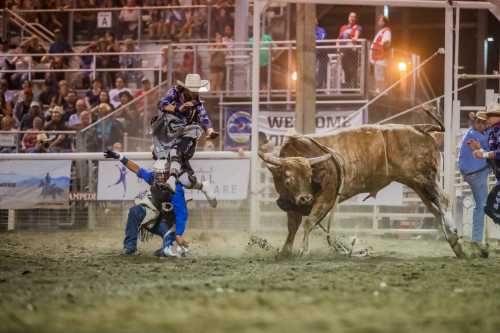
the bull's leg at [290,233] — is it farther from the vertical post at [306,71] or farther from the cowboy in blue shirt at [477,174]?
the vertical post at [306,71]

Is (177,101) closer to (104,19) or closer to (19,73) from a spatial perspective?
Answer: (19,73)

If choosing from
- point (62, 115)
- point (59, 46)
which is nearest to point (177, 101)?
point (62, 115)

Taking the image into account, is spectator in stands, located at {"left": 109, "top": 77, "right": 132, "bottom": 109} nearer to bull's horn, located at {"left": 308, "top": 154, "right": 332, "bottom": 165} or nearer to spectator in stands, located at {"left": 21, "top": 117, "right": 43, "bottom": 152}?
spectator in stands, located at {"left": 21, "top": 117, "right": 43, "bottom": 152}

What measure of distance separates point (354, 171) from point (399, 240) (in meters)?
3.01

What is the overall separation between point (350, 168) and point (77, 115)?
7892 mm

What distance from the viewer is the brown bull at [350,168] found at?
8.02 m

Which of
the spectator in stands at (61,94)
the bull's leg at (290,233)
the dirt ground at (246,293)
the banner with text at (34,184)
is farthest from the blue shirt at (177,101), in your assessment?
the spectator in stands at (61,94)

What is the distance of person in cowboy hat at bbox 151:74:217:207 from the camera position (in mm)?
8266

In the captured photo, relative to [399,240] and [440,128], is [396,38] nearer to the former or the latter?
[399,240]

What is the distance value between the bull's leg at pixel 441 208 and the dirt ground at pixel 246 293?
0.26 m

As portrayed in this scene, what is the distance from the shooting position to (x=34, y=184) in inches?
485

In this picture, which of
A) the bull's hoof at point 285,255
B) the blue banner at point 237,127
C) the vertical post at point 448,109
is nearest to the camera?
the bull's hoof at point 285,255

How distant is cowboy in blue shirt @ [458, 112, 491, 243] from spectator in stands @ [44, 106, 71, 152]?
6.88m

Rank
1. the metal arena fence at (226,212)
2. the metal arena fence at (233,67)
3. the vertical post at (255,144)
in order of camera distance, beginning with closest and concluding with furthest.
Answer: the vertical post at (255,144) < the metal arena fence at (226,212) < the metal arena fence at (233,67)
